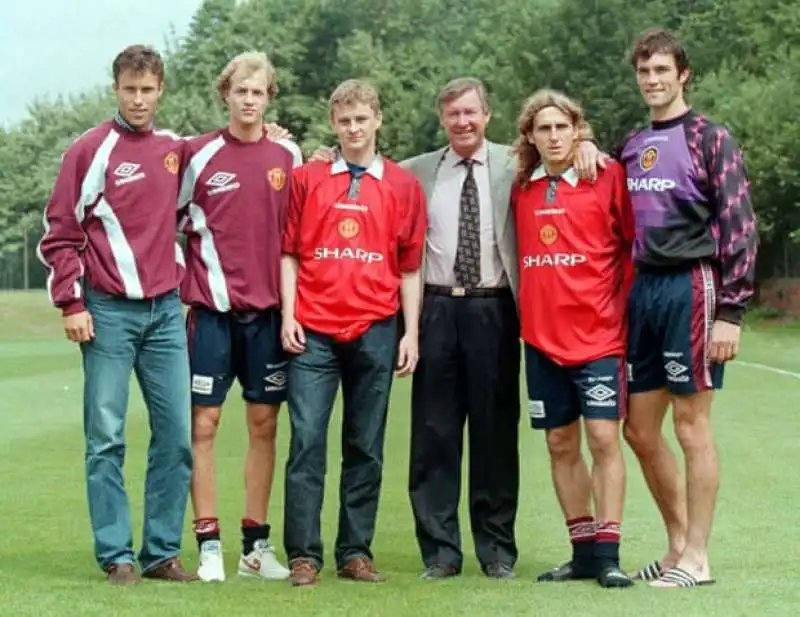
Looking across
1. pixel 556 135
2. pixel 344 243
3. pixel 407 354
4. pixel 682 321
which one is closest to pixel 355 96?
pixel 344 243

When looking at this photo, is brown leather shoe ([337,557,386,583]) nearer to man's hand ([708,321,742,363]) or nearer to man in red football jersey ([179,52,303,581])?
man in red football jersey ([179,52,303,581])

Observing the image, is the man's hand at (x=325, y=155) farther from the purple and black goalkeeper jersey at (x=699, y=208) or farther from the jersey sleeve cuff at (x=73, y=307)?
the purple and black goalkeeper jersey at (x=699, y=208)

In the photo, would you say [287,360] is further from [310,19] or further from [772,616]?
[310,19]

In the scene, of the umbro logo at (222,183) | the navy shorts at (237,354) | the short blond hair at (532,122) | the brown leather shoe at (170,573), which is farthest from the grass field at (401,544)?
the short blond hair at (532,122)

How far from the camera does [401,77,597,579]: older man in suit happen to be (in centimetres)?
718

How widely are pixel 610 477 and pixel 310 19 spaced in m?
76.2

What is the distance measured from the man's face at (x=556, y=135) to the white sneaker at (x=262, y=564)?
2157 millimetres

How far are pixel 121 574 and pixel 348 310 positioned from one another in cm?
150

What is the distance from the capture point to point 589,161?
22.5ft

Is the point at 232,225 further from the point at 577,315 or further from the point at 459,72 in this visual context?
the point at 459,72

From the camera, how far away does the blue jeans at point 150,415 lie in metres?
6.86

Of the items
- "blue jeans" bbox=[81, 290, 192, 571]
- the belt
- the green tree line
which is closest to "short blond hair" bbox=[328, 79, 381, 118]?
the belt

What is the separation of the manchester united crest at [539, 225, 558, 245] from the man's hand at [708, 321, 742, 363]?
0.80 meters

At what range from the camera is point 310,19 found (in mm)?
81188
